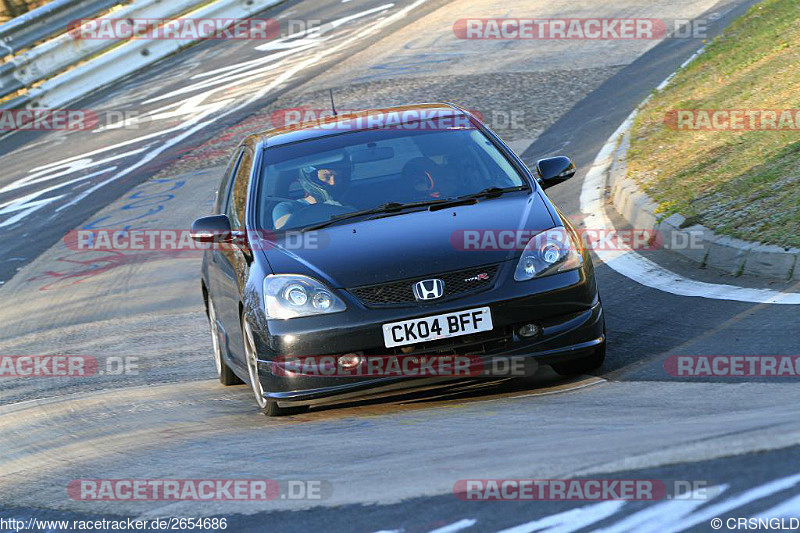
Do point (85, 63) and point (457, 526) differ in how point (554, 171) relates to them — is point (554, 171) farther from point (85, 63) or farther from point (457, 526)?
point (85, 63)

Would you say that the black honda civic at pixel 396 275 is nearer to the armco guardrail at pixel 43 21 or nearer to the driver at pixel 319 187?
the driver at pixel 319 187

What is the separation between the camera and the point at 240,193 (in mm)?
8422

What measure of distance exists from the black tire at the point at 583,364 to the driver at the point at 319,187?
170cm

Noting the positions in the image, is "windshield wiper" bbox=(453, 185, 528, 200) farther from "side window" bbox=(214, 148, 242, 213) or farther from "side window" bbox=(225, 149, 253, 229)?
"side window" bbox=(214, 148, 242, 213)

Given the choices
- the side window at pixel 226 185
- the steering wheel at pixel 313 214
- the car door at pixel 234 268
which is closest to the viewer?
the car door at pixel 234 268

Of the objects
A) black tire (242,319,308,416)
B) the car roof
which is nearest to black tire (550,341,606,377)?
black tire (242,319,308,416)

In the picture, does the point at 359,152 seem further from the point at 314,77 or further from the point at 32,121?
the point at 32,121

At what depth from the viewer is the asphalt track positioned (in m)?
4.41

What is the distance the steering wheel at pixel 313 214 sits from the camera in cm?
762

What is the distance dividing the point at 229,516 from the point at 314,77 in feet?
53.5

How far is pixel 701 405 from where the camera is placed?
5.76 metres

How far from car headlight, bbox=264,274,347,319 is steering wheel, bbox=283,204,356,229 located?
2.73 ft

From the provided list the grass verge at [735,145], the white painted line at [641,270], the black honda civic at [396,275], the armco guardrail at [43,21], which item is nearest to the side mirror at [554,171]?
the black honda civic at [396,275]

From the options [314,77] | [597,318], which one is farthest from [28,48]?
[597,318]
